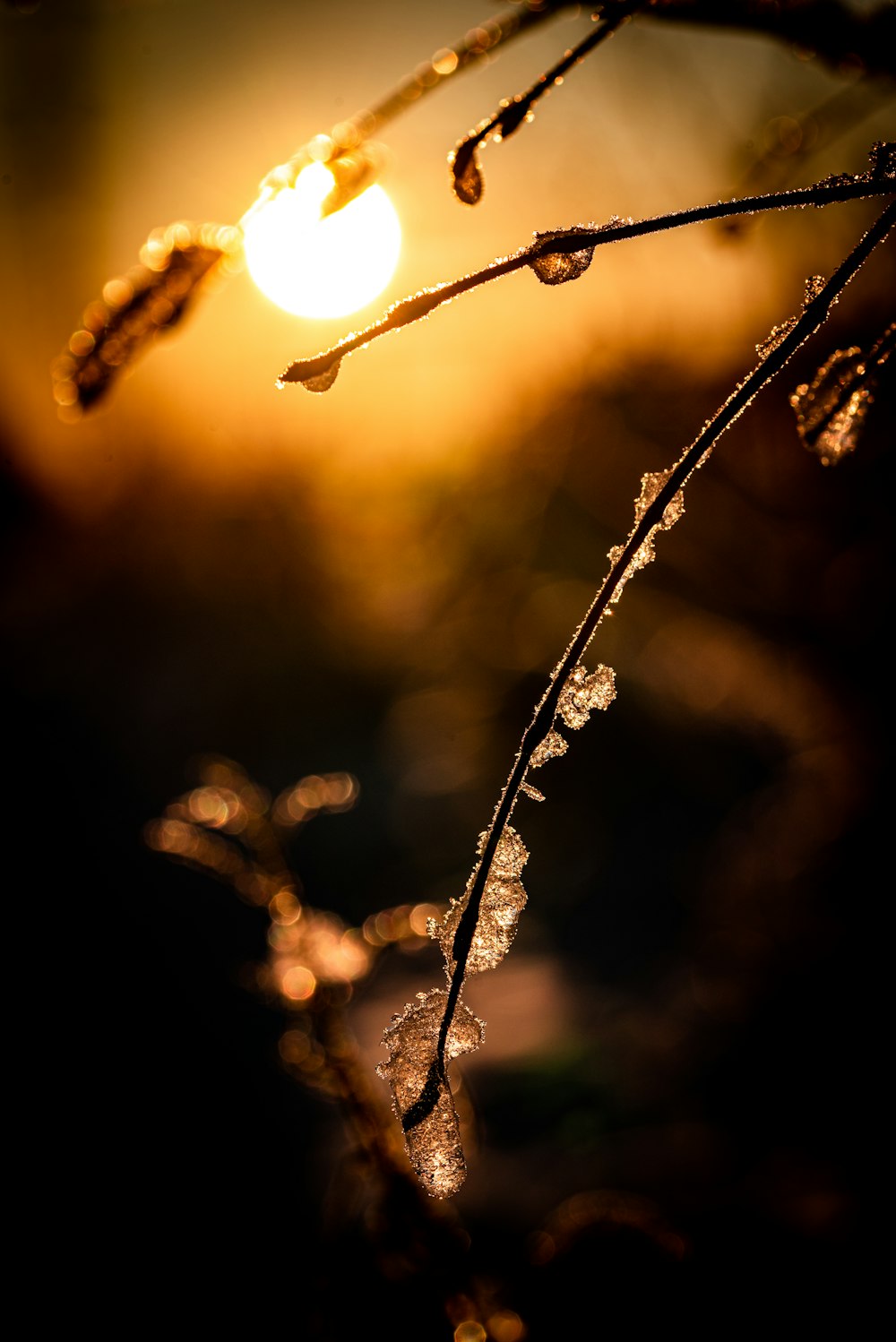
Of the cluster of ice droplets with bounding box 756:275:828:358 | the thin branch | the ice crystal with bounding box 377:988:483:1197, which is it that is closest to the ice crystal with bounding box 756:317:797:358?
the cluster of ice droplets with bounding box 756:275:828:358

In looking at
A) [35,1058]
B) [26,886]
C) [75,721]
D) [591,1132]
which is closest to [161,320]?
[591,1132]

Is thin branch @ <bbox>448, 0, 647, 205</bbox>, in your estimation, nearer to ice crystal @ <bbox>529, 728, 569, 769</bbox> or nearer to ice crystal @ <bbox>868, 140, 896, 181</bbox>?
ice crystal @ <bbox>868, 140, 896, 181</bbox>

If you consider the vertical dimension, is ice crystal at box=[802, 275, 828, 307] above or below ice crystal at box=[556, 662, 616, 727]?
above

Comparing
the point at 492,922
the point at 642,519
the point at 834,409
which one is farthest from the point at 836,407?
the point at 492,922

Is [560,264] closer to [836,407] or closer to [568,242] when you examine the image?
[568,242]

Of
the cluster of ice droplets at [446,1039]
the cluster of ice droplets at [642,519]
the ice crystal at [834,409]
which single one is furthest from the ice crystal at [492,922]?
the ice crystal at [834,409]

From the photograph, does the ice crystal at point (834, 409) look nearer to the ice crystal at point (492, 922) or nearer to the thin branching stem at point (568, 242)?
the thin branching stem at point (568, 242)
